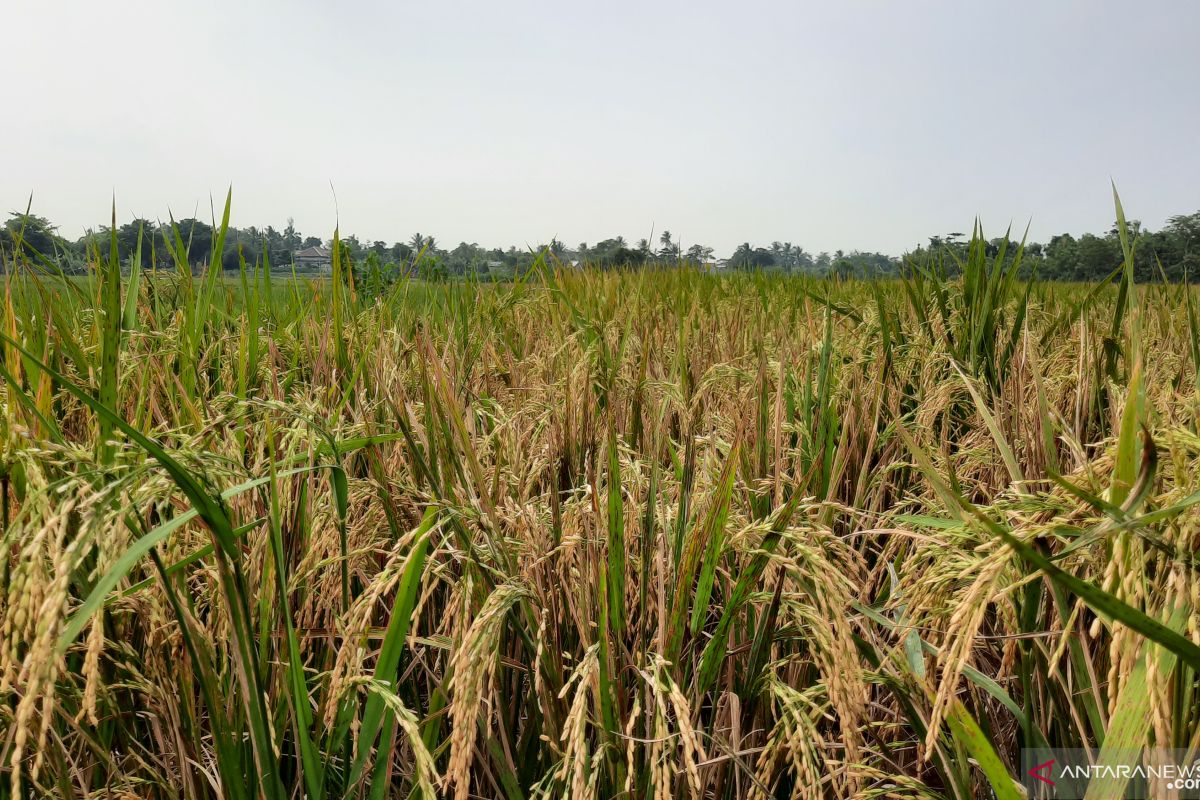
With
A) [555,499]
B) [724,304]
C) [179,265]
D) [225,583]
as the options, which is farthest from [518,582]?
[724,304]

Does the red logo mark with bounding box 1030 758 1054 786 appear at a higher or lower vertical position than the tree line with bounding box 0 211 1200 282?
lower

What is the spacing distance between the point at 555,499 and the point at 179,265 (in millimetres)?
1644

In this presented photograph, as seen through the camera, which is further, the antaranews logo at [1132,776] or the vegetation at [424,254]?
the vegetation at [424,254]

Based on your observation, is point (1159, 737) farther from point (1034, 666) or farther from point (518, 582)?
point (518, 582)

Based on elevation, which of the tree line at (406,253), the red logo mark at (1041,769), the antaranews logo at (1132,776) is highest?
the tree line at (406,253)

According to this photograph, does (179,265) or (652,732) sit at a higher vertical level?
(179,265)

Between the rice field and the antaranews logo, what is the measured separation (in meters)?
0.03

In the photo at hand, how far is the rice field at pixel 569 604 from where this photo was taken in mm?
628

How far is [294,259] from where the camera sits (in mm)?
2834

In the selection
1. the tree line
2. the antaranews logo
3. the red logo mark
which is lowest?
the red logo mark

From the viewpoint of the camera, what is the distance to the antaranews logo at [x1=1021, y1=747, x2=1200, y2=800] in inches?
25.5

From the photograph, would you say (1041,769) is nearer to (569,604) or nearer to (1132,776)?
(1132,776)

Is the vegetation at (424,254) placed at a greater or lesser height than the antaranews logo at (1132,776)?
greater

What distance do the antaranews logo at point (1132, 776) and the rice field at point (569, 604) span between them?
0.03 m
